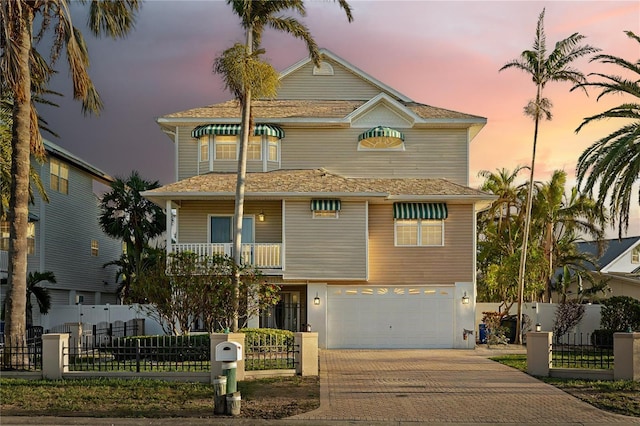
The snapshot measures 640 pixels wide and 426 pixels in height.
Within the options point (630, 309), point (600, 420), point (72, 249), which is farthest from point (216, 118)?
point (600, 420)

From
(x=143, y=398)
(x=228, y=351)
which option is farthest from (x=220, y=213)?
(x=228, y=351)

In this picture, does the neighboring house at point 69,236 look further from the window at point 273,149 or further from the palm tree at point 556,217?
the palm tree at point 556,217

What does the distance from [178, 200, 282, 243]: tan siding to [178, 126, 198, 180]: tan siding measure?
6.12 ft

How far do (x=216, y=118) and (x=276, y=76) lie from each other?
573 centimetres

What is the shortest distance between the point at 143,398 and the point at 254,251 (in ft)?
44.8

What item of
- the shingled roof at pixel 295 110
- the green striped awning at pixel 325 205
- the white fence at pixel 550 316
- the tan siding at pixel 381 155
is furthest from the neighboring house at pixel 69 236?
the white fence at pixel 550 316

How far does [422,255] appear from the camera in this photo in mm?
29688

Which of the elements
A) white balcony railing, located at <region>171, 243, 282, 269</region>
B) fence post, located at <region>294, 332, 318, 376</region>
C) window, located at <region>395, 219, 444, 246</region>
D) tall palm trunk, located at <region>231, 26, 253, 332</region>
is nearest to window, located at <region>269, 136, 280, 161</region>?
white balcony railing, located at <region>171, 243, 282, 269</region>

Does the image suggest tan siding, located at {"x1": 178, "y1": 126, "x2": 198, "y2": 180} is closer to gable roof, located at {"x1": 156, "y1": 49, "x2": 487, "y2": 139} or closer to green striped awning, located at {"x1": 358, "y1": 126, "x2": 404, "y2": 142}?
gable roof, located at {"x1": 156, "y1": 49, "x2": 487, "y2": 139}

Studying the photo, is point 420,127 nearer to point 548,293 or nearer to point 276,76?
point 276,76

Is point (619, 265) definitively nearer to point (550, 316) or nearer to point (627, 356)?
point (550, 316)

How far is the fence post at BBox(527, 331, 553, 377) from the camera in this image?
1906cm

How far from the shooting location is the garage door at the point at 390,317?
29250mm

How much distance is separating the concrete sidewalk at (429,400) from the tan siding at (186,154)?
11942mm
